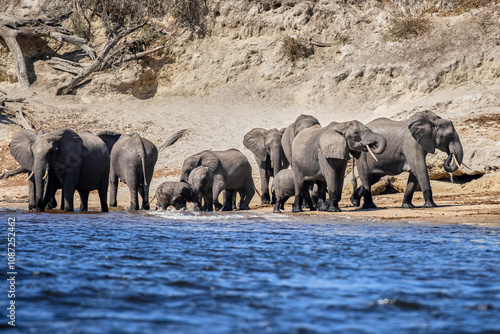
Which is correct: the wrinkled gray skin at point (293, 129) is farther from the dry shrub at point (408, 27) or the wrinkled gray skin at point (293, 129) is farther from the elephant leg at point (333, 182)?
the dry shrub at point (408, 27)

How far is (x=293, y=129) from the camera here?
54.0 feet

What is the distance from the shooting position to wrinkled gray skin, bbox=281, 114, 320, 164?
1613cm

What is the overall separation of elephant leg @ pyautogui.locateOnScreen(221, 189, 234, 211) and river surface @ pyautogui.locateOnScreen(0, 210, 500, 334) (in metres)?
6.08

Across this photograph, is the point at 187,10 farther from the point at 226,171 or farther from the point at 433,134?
the point at 433,134

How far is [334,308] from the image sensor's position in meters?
4.37

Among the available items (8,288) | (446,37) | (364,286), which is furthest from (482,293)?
(446,37)

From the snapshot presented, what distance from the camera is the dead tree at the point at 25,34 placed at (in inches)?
1145

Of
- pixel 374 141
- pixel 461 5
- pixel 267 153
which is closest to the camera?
pixel 374 141

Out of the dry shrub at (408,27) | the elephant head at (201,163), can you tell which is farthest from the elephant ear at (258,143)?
the dry shrub at (408,27)

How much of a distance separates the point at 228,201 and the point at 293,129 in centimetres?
244

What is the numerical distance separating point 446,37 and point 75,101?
15641mm

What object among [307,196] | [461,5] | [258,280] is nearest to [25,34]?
[461,5]

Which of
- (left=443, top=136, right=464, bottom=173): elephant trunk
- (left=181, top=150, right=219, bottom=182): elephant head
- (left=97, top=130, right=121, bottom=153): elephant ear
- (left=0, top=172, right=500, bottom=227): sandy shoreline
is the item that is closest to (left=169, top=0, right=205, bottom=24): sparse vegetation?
(left=0, top=172, right=500, bottom=227): sandy shoreline

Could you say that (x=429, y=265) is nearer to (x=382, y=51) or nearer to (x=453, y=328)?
(x=453, y=328)
